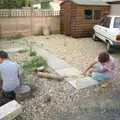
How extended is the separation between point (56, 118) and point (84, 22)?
407 inches

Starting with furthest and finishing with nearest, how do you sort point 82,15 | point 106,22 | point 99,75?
point 82,15 < point 106,22 < point 99,75

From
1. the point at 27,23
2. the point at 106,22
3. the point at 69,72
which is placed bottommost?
the point at 69,72

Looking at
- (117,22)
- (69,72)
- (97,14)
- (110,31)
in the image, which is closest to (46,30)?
(97,14)

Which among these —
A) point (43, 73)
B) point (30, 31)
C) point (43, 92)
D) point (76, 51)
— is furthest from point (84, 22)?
point (43, 92)

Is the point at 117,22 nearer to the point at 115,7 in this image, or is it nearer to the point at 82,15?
the point at 82,15

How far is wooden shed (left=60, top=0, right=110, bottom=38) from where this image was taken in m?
14.2

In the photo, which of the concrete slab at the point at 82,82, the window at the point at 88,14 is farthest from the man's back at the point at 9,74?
the window at the point at 88,14

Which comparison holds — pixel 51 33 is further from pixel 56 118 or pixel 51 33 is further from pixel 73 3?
pixel 56 118

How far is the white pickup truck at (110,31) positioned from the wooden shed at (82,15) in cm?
251

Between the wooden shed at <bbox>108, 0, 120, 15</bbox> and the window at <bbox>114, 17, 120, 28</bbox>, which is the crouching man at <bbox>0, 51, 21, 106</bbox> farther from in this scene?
the wooden shed at <bbox>108, 0, 120, 15</bbox>

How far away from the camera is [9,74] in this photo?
507cm

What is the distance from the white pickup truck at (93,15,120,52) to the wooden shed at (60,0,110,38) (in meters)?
2.51

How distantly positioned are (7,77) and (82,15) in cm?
992

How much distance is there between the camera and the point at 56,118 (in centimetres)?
470
